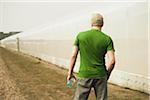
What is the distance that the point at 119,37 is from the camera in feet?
34.4

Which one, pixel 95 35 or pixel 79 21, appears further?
pixel 79 21

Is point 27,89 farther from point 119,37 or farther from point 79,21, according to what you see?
point 79,21

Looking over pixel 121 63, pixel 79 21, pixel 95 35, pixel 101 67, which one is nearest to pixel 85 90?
pixel 101 67

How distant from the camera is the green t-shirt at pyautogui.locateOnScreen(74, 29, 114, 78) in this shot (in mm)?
4383

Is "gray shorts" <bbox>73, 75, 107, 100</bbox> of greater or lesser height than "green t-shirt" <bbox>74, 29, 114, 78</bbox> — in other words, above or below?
below

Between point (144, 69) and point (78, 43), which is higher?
point (78, 43)

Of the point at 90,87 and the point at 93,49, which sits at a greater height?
the point at 93,49

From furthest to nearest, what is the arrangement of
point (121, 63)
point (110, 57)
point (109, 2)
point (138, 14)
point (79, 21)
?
point (79, 21) < point (109, 2) < point (121, 63) < point (138, 14) < point (110, 57)

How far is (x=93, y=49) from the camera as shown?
4.41 m

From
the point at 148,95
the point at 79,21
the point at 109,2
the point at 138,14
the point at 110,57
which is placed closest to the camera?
the point at 110,57

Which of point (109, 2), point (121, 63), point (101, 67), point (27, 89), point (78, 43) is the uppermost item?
point (109, 2)

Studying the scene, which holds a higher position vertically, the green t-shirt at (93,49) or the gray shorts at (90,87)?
the green t-shirt at (93,49)

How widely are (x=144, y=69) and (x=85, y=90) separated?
467 centimetres

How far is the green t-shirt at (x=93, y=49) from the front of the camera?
438cm
